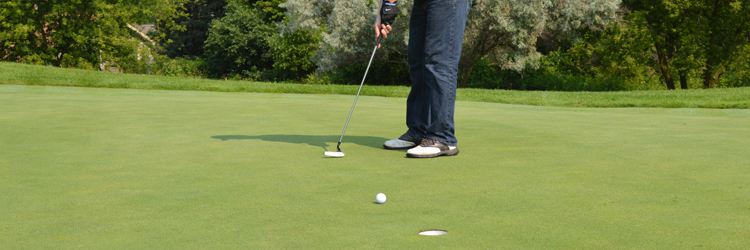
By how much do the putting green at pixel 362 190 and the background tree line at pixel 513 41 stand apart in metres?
16.6

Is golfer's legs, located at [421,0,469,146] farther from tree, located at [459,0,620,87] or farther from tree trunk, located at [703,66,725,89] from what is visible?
tree trunk, located at [703,66,725,89]

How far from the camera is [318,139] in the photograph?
4.90 meters

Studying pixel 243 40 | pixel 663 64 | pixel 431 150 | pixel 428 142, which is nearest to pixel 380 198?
pixel 431 150

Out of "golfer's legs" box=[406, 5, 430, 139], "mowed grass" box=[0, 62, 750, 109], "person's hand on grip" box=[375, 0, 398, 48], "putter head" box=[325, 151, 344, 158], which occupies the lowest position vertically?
"mowed grass" box=[0, 62, 750, 109]

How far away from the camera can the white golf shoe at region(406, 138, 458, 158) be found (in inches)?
161

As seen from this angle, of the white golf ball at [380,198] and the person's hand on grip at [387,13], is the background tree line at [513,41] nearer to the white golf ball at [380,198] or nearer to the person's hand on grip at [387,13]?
the person's hand on grip at [387,13]

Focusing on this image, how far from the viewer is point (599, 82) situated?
24.9 meters

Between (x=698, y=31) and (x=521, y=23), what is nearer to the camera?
(x=521, y=23)

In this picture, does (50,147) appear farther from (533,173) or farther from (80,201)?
(533,173)

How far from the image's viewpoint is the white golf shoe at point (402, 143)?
4479mm

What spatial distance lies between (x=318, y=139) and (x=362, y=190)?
2.07 meters

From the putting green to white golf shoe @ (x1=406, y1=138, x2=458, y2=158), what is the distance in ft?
0.37

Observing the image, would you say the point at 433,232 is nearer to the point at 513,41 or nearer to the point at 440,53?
the point at 440,53

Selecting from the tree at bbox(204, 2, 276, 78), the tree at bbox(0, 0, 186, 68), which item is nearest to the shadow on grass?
the tree at bbox(0, 0, 186, 68)
